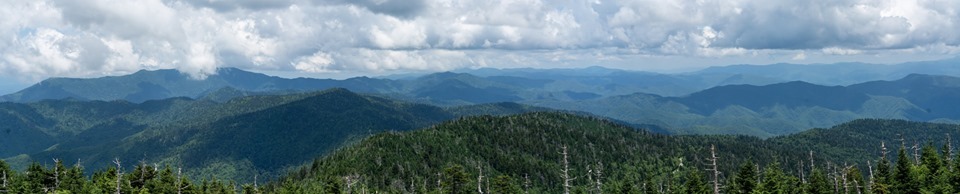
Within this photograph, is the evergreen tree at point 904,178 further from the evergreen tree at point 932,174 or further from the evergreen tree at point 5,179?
the evergreen tree at point 5,179

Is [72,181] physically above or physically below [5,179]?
below

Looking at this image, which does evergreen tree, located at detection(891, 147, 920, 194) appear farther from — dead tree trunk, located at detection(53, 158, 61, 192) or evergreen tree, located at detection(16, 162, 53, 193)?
evergreen tree, located at detection(16, 162, 53, 193)

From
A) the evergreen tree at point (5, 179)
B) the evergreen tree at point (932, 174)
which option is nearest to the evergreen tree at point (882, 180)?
the evergreen tree at point (932, 174)

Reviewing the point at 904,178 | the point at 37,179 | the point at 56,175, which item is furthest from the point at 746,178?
the point at 37,179

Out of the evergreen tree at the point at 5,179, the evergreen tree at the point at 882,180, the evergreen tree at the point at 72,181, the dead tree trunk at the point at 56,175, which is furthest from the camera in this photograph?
the evergreen tree at the point at 72,181

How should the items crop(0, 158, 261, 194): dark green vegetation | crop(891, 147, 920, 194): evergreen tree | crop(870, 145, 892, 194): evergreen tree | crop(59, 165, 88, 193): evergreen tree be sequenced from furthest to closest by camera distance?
crop(59, 165, 88, 193): evergreen tree, crop(0, 158, 261, 194): dark green vegetation, crop(891, 147, 920, 194): evergreen tree, crop(870, 145, 892, 194): evergreen tree

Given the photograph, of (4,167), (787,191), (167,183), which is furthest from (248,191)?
(787,191)

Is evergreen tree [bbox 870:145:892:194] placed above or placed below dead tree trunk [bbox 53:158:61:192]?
below

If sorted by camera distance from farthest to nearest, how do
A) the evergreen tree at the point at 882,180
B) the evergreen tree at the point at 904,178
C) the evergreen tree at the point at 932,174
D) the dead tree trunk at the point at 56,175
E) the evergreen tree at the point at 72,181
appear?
the evergreen tree at the point at 72,181 → the dead tree trunk at the point at 56,175 → the evergreen tree at the point at 904,178 → the evergreen tree at the point at 882,180 → the evergreen tree at the point at 932,174

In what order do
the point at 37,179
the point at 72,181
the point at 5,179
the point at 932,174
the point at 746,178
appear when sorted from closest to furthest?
the point at 932,174
the point at 746,178
the point at 5,179
the point at 37,179
the point at 72,181

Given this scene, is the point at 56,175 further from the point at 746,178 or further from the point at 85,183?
the point at 746,178

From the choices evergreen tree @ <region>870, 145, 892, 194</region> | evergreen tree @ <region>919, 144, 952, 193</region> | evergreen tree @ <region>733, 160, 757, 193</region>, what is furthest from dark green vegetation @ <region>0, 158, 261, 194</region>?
evergreen tree @ <region>919, 144, 952, 193</region>

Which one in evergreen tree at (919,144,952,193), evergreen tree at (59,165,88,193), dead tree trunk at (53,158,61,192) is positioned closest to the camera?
evergreen tree at (919,144,952,193)

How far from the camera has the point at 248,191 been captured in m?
121
